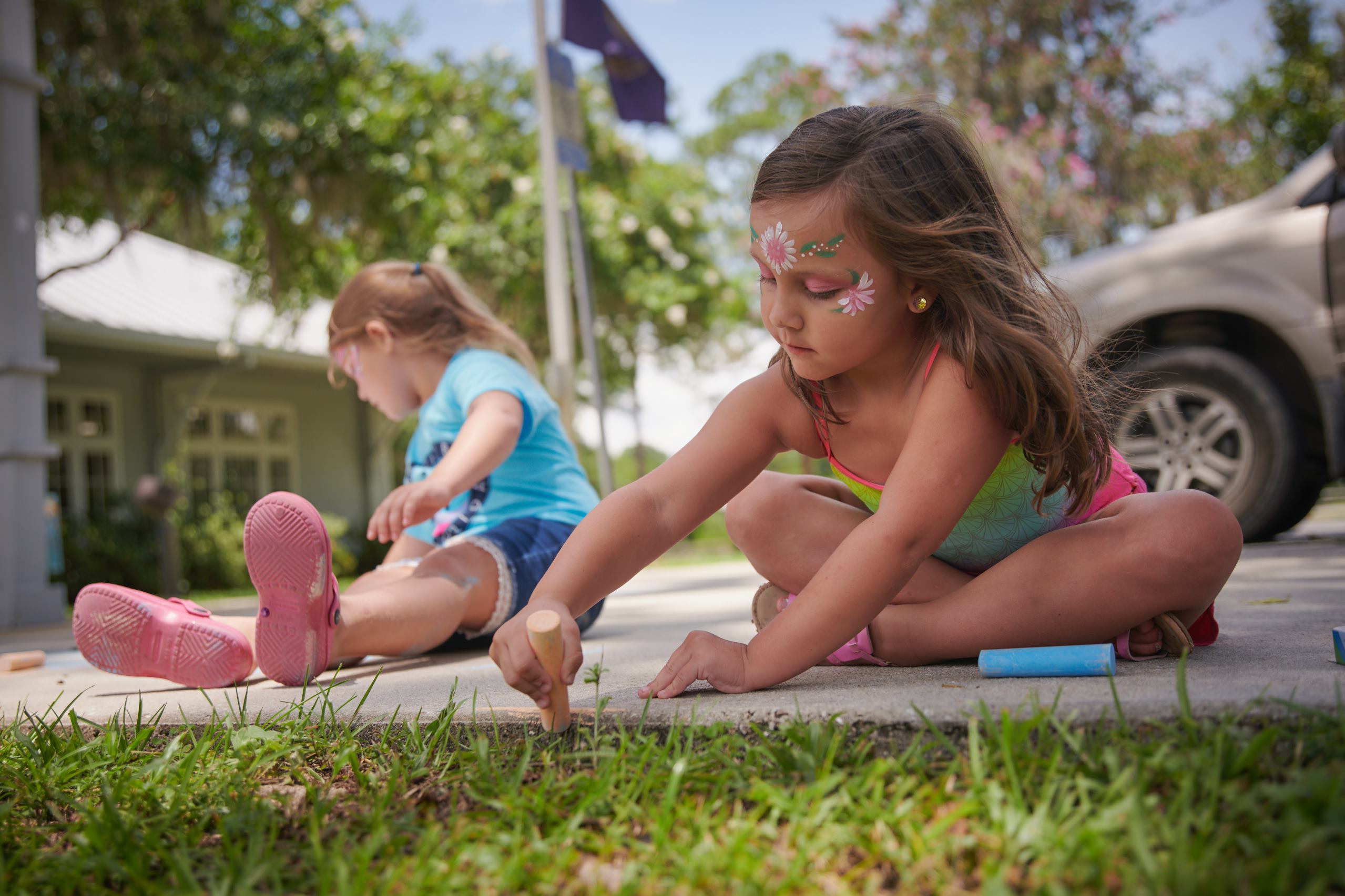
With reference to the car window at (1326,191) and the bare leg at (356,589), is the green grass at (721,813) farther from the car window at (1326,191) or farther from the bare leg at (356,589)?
the car window at (1326,191)

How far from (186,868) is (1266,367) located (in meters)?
4.40

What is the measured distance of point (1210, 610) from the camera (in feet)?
5.84

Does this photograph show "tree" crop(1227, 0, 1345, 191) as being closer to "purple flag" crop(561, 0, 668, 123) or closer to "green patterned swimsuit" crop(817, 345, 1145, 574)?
"purple flag" crop(561, 0, 668, 123)

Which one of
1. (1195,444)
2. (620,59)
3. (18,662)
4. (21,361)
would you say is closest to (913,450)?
(18,662)

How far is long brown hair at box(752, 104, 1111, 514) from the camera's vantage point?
1564 mm

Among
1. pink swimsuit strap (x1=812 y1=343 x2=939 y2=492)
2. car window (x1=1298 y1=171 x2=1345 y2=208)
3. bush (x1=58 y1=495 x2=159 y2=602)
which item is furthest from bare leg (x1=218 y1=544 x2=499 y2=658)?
bush (x1=58 y1=495 x2=159 y2=602)

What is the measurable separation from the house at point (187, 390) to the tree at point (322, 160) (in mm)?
791

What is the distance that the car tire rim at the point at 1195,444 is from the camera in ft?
13.5

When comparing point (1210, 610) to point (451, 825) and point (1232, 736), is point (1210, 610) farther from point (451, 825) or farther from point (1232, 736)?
point (451, 825)

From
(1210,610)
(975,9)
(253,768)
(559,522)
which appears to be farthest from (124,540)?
(975,9)

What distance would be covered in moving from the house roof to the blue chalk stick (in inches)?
380

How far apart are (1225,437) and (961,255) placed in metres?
3.23

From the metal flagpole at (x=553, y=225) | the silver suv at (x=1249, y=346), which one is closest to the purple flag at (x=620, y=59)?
the metal flagpole at (x=553, y=225)

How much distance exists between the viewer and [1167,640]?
1.68 meters
